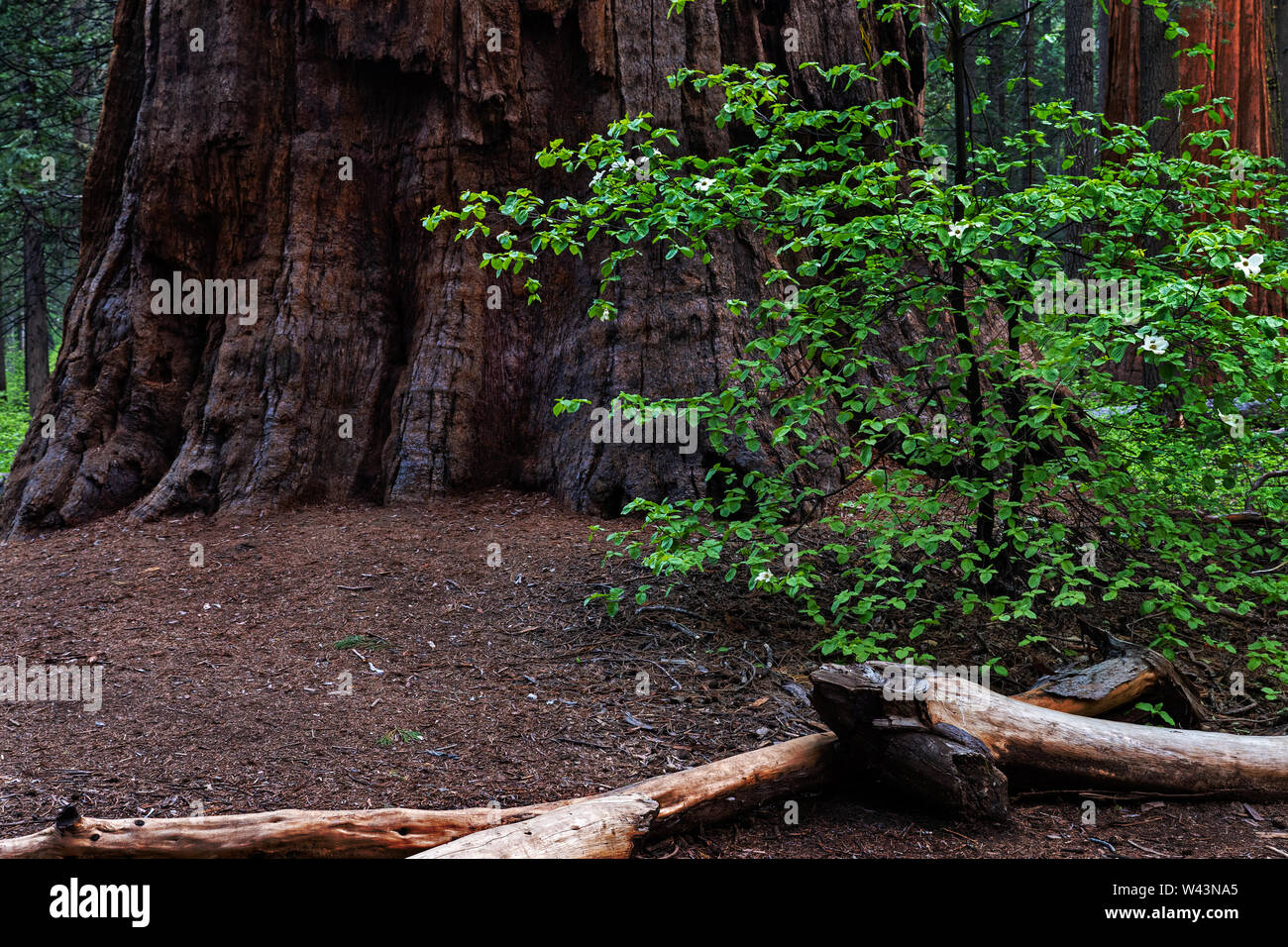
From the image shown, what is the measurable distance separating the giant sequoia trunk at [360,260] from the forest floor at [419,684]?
50 cm

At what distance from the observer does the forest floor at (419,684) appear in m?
3.12

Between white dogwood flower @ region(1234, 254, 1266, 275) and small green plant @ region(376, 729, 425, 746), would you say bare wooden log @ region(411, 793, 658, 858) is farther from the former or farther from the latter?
white dogwood flower @ region(1234, 254, 1266, 275)

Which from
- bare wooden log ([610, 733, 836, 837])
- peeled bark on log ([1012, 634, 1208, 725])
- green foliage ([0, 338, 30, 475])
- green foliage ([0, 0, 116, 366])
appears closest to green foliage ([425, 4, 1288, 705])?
peeled bark on log ([1012, 634, 1208, 725])

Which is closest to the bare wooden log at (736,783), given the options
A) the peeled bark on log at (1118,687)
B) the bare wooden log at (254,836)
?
the bare wooden log at (254,836)

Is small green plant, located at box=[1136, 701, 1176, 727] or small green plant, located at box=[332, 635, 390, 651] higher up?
small green plant, located at box=[332, 635, 390, 651]

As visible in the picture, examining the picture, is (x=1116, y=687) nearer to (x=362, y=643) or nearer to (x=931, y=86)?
(x=362, y=643)

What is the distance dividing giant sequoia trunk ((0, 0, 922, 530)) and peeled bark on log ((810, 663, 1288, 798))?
3389mm

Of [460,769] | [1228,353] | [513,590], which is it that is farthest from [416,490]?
[1228,353]

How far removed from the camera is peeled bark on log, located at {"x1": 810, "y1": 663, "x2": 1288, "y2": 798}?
318 centimetres

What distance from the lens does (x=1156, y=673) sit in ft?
12.2

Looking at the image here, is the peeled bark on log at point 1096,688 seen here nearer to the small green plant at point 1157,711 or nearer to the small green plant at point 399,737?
the small green plant at point 1157,711

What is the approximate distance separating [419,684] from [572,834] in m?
1.85

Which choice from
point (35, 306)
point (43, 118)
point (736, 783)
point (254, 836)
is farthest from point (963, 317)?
point (35, 306)

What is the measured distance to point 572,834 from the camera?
102 inches
